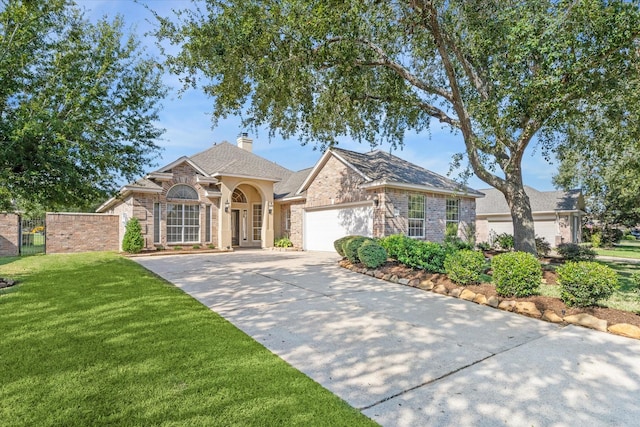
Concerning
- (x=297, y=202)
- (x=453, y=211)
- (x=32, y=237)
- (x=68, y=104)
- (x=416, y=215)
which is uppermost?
(x=68, y=104)

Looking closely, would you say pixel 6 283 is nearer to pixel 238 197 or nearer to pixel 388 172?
pixel 238 197

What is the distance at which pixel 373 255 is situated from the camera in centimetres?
998

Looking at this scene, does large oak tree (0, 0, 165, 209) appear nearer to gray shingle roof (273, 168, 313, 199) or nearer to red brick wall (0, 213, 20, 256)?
red brick wall (0, 213, 20, 256)

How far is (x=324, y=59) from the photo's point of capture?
9.09 meters

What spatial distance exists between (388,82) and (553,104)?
Answer: 5.66 m

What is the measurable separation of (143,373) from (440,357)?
3.40m

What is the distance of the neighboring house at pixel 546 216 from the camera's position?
22656 millimetres

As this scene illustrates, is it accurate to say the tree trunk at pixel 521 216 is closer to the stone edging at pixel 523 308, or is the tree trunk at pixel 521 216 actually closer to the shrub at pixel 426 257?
the shrub at pixel 426 257

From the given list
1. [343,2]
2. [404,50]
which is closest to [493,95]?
[404,50]

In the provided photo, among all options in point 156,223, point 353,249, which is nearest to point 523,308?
point 353,249

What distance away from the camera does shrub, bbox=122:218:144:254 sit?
49.8 feet

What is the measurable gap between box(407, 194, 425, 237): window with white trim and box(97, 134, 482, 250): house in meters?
0.05

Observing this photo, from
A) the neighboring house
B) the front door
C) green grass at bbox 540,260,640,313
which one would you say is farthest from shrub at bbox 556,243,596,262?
the front door

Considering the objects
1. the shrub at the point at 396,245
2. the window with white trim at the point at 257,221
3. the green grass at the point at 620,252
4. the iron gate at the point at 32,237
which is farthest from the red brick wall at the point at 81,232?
the green grass at the point at 620,252
